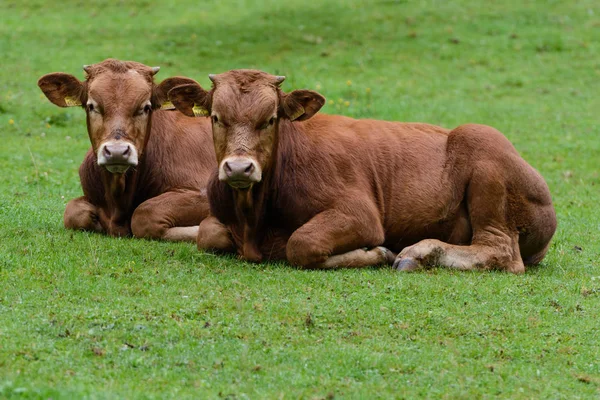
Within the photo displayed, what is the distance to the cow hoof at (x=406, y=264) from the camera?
1048cm

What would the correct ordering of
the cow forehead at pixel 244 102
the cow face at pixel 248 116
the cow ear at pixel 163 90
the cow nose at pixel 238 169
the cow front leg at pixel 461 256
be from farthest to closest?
the cow ear at pixel 163 90, the cow front leg at pixel 461 256, the cow forehead at pixel 244 102, the cow face at pixel 248 116, the cow nose at pixel 238 169

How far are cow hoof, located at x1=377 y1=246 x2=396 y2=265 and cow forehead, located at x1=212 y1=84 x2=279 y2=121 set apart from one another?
74.3 inches

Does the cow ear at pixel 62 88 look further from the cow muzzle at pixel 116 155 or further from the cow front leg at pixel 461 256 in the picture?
the cow front leg at pixel 461 256

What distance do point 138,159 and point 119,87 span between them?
891 millimetres

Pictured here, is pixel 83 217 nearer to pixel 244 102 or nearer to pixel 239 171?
pixel 244 102

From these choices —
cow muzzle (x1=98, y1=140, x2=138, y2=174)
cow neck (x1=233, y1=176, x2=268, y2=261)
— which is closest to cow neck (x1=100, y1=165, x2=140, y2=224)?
cow muzzle (x1=98, y1=140, x2=138, y2=174)

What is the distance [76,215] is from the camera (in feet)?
38.6

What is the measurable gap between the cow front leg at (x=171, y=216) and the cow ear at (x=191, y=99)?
1.30 meters

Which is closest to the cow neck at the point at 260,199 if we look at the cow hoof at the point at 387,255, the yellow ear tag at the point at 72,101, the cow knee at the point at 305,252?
the cow knee at the point at 305,252

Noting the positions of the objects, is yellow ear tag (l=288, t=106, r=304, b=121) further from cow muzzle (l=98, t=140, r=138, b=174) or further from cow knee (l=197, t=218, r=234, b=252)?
cow muzzle (l=98, t=140, r=138, b=174)

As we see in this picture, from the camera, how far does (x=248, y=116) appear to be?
10.1m

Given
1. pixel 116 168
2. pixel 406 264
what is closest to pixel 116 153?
pixel 116 168

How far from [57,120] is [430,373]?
44.5 feet

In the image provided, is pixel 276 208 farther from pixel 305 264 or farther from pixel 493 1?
pixel 493 1
